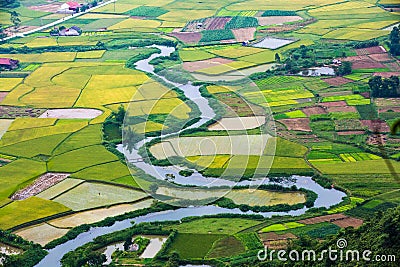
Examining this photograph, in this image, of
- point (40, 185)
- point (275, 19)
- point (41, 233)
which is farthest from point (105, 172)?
point (275, 19)

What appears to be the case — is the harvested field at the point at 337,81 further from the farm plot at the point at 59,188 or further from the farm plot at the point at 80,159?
the farm plot at the point at 59,188

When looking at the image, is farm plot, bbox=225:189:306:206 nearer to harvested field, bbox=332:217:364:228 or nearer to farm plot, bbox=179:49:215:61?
harvested field, bbox=332:217:364:228

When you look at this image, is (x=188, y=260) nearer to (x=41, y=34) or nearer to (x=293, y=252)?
(x=293, y=252)

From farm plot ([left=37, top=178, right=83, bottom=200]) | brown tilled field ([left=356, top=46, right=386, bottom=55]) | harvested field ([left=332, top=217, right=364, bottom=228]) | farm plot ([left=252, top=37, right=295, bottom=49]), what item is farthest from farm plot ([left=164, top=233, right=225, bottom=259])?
farm plot ([left=252, top=37, right=295, bottom=49])

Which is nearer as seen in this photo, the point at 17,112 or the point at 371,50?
the point at 17,112

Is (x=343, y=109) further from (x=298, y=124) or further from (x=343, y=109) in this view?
(x=298, y=124)

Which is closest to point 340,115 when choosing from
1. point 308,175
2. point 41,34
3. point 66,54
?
point 308,175

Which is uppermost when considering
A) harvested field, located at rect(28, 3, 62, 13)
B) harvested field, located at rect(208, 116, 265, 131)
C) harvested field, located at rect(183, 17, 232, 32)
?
harvested field, located at rect(28, 3, 62, 13)
